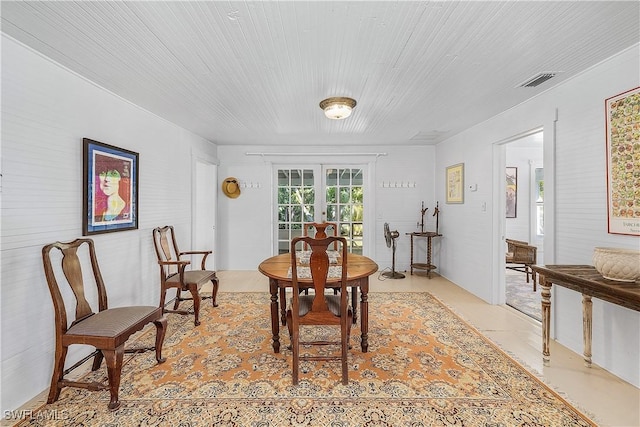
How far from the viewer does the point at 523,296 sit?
391 cm

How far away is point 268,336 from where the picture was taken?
2.72 m

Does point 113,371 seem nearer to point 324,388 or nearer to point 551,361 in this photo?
point 324,388

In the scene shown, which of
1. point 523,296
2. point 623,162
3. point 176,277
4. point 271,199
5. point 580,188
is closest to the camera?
point 623,162

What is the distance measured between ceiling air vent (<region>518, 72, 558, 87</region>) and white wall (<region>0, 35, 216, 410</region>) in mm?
3853

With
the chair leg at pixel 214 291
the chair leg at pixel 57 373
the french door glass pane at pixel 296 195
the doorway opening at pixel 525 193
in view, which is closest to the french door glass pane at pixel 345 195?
the french door glass pane at pixel 296 195

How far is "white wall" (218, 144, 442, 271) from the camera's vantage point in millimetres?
5238

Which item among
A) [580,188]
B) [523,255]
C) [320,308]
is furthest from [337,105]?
[523,255]

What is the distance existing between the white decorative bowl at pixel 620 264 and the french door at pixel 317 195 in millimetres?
3704

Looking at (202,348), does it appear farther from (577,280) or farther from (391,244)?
(391,244)

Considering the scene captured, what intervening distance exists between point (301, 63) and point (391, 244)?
3764 millimetres

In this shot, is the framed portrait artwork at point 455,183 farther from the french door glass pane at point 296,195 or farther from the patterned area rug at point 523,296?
the french door glass pane at point 296,195

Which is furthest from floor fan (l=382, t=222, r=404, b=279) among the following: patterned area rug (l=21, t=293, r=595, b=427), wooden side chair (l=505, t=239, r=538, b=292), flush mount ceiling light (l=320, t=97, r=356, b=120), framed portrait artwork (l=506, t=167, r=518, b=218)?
flush mount ceiling light (l=320, t=97, r=356, b=120)

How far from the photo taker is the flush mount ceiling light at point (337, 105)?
2811 millimetres

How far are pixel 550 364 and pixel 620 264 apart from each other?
992 millimetres
